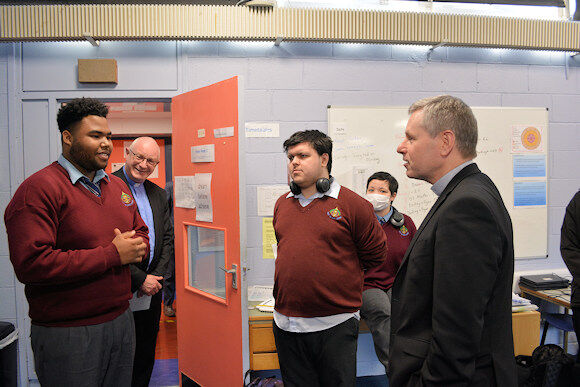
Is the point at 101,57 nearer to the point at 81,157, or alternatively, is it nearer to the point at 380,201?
the point at 81,157

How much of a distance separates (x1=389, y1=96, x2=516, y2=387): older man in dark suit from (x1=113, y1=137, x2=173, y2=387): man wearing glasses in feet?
5.49

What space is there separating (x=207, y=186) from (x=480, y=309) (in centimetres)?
176

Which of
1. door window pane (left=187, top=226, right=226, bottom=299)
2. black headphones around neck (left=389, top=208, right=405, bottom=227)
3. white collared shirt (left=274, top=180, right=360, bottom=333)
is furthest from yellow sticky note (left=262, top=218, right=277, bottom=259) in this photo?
white collared shirt (left=274, top=180, right=360, bottom=333)

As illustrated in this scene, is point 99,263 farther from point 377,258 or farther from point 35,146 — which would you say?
point 35,146

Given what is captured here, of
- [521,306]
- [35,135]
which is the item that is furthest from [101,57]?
[521,306]

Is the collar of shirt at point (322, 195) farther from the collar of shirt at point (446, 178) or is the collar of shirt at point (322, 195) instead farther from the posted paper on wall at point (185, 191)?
the posted paper on wall at point (185, 191)

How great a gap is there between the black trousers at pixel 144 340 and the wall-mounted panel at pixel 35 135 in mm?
1328

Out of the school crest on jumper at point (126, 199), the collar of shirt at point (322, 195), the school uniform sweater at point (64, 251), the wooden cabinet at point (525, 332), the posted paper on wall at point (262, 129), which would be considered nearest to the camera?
the school uniform sweater at point (64, 251)

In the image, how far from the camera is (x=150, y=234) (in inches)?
93.4

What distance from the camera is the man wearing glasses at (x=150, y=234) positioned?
7.63ft

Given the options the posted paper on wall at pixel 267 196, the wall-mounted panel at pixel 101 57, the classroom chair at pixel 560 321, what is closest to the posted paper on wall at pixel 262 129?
the posted paper on wall at pixel 267 196

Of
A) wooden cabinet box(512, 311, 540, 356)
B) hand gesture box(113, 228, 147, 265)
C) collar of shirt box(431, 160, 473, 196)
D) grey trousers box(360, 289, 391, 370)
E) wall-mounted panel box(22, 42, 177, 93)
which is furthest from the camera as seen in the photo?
wall-mounted panel box(22, 42, 177, 93)

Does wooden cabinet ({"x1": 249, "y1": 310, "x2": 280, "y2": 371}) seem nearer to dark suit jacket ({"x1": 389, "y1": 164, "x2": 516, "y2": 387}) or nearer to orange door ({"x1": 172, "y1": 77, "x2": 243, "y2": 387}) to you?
orange door ({"x1": 172, "y1": 77, "x2": 243, "y2": 387})

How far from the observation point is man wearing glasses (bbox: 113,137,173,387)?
2.32 meters
